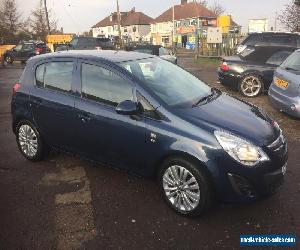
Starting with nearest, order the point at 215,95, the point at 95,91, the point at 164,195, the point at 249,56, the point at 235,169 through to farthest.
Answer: the point at 235,169 → the point at 164,195 → the point at 95,91 → the point at 215,95 → the point at 249,56

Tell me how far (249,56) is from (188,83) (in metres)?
6.17

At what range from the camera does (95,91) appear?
4.41m

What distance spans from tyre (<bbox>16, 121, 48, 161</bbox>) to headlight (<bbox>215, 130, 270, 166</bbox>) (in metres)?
2.89

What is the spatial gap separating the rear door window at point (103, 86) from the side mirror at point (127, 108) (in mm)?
180

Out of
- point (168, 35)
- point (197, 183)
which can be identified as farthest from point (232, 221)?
point (168, 35)

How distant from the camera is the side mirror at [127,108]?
152 inches

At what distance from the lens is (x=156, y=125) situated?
12.6 ft

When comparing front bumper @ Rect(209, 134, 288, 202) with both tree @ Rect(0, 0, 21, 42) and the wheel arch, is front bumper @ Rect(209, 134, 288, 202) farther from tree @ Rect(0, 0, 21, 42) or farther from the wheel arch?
tree @ Rect(0, 0, 21, 42)

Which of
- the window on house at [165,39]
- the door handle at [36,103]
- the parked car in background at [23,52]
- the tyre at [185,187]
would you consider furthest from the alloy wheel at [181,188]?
the window on house at [165,39]

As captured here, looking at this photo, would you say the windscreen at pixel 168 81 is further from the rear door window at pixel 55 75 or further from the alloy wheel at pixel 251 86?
the alloy wheel at pixel 251 86

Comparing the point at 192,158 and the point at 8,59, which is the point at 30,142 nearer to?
the point at 192,158

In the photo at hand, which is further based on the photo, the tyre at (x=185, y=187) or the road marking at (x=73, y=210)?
the tyre at (x=185, y=187)

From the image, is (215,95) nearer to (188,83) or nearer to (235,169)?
(188,83)

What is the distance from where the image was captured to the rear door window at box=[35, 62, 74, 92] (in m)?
4.71
